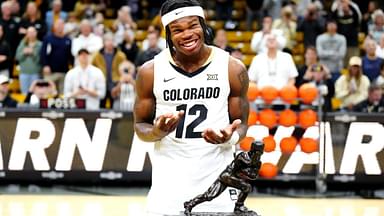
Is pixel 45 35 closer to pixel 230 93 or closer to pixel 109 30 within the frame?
pixel 109 30

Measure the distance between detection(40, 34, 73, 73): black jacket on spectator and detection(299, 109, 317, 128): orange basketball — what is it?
505cm

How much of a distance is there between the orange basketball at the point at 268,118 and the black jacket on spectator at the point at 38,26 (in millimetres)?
5774

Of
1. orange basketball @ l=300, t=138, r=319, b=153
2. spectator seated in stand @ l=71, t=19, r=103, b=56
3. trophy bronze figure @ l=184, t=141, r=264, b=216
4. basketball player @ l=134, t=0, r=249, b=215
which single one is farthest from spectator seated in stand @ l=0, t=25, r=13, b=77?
trophy bronze figure @ l=184, t=141, r=264, b=216

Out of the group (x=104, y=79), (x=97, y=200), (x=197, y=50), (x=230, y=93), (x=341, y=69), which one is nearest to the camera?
(x=197, y=50)

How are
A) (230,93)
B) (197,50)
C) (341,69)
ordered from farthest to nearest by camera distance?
(341,69), (230,93), (197,50)

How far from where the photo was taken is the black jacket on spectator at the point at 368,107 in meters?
14.1

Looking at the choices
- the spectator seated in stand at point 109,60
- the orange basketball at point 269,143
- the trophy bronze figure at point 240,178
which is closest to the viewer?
the trophy bronze figure at point 240,178

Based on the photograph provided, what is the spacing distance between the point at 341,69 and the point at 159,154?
39.1 ft

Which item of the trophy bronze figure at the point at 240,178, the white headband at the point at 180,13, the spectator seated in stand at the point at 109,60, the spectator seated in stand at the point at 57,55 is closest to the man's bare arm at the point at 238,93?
the white headband at the point at 180,13

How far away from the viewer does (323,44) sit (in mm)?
17203

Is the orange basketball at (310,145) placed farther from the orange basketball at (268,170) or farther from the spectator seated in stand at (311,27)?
the spectator seated in stand at (311,27)

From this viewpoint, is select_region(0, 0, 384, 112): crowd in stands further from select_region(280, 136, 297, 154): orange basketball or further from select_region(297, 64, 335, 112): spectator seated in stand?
select_region(280, 136, 297, 154): orange basketball

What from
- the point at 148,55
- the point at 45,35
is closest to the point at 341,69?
the point at 148,55

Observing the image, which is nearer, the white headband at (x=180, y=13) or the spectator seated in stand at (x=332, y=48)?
the white headband at (x=180, y=13)
